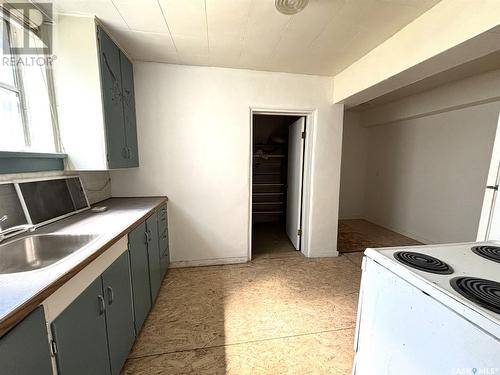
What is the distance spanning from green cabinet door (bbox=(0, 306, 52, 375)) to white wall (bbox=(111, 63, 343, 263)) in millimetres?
1941

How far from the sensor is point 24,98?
1569mm

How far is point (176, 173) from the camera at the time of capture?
256cm

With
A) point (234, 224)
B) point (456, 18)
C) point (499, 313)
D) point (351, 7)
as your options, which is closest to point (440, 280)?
point (499, 313)

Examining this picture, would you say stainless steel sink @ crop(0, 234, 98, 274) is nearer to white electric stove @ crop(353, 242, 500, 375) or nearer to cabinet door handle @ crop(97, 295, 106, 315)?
cabinet door handle @ crop(97, 295, 106, 315)

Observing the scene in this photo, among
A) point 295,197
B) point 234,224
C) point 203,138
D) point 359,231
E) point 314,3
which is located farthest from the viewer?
point 359,231

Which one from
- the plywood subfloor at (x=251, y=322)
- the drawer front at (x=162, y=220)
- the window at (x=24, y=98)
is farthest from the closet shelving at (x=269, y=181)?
the window at (x=24, y=98)

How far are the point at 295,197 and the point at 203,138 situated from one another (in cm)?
167

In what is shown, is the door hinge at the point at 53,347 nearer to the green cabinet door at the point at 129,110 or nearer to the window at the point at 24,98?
the window at the point at 24,98

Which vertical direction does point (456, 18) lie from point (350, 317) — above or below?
above

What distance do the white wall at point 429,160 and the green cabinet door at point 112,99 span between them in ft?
13.8

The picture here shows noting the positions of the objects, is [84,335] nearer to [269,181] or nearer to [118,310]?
[118,310]

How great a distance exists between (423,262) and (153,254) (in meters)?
1.97

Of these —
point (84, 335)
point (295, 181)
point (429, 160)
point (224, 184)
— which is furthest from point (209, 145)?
point (429, 160)

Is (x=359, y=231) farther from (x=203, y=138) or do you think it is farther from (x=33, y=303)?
(x=33, y=303)
